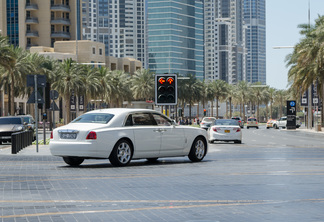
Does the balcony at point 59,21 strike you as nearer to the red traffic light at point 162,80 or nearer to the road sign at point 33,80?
the road sign at point 33,80

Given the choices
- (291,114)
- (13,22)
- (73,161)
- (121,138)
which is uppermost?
(13,22)

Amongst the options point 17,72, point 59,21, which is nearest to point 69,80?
point 17,72

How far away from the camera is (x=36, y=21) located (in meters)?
130

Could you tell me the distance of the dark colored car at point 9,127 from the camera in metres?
36.3

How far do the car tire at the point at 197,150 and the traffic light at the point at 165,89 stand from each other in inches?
219

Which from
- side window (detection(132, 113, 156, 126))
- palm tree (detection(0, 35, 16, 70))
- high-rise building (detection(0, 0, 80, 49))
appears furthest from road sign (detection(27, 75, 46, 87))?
high-rise building (detection(0, 0, 80, 49))

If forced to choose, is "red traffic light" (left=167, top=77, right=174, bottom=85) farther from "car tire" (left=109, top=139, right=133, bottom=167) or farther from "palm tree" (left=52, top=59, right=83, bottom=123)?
"palm tree" (left=52, top=59, right=83, bottom=123)

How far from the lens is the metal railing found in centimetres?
2597

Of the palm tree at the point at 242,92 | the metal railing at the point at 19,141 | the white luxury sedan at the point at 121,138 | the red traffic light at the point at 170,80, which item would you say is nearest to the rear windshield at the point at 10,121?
the metal railing at the point at 19,141

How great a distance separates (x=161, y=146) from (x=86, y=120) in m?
2.30

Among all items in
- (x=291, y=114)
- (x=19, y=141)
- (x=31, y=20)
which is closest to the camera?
(x=19, y=141)

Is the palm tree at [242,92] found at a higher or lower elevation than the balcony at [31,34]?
lower

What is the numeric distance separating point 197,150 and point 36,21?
114 m

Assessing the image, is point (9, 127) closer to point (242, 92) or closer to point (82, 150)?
point (82, 150)
